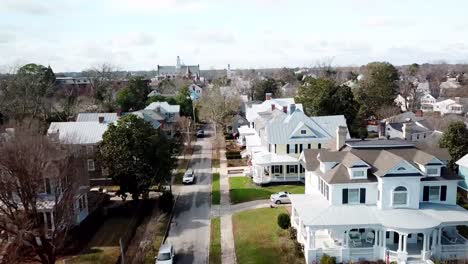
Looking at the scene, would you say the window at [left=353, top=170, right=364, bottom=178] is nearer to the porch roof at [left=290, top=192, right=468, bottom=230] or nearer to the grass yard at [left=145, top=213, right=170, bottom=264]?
the porch roof at [left=290, top=192, right=468, bottom=230]

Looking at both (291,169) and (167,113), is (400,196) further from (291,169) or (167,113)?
(167,113)

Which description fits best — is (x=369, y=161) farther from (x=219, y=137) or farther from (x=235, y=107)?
(x=235, y=107)

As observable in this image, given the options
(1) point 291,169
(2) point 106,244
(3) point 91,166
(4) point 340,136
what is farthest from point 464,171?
(3) point 91,166

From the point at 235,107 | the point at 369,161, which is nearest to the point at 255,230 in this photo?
the point at 369,161

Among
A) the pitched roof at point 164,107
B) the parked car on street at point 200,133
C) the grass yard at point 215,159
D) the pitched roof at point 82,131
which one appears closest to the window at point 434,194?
the grass yard at point 215,159

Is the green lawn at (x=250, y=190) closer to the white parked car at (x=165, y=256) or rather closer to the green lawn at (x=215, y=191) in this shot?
the green lawn at (x=215, y=191)

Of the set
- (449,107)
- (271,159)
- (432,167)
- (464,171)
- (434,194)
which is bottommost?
(464,171)
